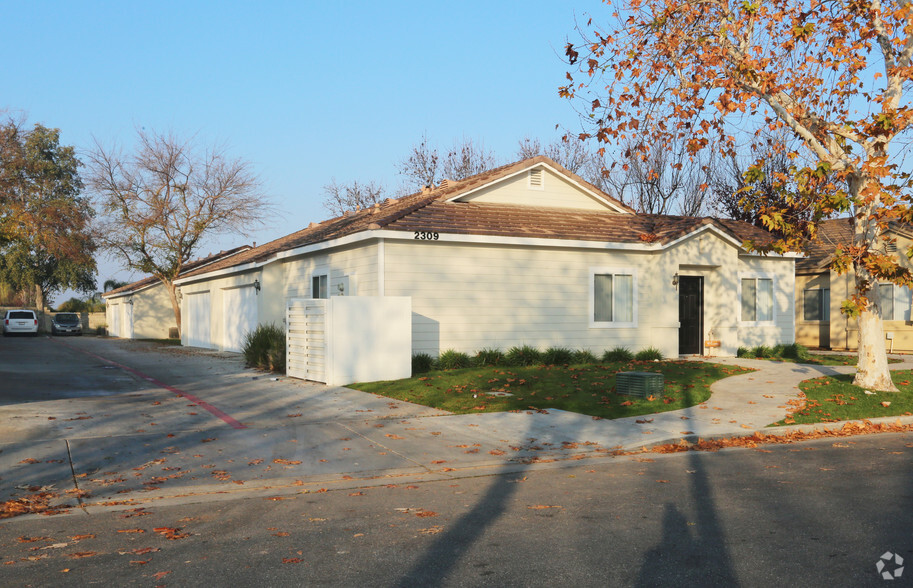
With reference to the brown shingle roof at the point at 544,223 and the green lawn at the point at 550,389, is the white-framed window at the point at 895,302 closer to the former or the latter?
the brown shingle roof at the point at 544,223

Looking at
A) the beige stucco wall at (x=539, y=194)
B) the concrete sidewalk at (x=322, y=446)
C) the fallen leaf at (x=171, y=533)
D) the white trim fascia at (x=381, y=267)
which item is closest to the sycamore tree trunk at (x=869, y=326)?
the concrete sidewalk at (x=322, y=446)

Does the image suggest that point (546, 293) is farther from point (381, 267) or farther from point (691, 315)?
point (691, 315)

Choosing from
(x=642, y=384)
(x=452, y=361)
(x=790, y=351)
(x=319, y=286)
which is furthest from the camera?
(x=790, y=351)

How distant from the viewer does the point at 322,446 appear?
10008mm

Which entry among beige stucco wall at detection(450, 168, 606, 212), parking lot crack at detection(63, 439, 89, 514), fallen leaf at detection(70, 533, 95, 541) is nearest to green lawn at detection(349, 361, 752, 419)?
beige stucco wall at detection(450, 168, 606, 212)

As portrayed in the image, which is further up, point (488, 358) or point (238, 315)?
point (238, 315)

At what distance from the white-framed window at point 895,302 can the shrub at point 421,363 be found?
16224 mm

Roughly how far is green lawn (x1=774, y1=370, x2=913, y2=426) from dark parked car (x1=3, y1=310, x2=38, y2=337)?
47.6m

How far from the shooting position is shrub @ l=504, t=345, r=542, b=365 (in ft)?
63.7

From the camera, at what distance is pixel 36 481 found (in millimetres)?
8047

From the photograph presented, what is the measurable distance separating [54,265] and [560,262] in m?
53.3

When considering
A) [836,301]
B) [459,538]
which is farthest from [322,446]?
[836,301]

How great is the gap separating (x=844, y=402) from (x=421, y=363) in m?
8.85

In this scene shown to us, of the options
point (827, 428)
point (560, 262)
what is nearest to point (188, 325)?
point (560, 262)
